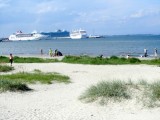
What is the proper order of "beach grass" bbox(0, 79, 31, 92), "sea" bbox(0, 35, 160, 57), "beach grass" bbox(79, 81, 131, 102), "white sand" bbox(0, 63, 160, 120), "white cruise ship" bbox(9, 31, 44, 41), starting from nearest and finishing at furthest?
1. "white sand" bbox(0, 63, 160, 120)
2. "beach grass" bbox(79, 81, 131, 102)
3. "beach grass" bbox(0, 79, 31, 92)
4. "sea" bbox(0, 35, 160, 57)
5. "white cruise ship" bbox(9, 31, 44, 41)

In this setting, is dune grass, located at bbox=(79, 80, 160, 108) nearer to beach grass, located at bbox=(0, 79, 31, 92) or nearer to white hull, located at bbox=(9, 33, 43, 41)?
beach grass, located at bbox=(0, 79, 31, 92)

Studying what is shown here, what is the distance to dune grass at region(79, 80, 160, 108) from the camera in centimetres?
1382

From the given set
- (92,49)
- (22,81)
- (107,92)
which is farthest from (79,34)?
(107,92)

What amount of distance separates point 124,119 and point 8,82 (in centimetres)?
720

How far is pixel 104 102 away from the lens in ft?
46.3

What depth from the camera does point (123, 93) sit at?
1433 cm

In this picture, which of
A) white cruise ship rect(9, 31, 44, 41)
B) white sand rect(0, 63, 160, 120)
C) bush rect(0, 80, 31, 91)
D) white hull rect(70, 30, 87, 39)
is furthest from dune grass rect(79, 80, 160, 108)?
white hull rect(70, 30, 87, 39)

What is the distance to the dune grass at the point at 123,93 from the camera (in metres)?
13.8

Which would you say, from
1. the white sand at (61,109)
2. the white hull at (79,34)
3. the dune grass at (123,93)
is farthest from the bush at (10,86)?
the white hull at (79,34)

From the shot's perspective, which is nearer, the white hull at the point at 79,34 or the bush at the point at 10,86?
the bush at the point at 10,86

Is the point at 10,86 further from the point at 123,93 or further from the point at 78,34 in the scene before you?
the point at 78,34

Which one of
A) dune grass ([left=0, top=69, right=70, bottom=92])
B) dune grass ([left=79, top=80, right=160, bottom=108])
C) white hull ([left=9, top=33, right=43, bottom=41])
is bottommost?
white hull ([left=9, top=33, right=43, bottom=41])

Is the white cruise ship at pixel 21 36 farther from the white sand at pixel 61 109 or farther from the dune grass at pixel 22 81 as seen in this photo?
the white sand at pixel 61 109

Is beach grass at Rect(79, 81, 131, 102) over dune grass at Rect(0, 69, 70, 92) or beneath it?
over
